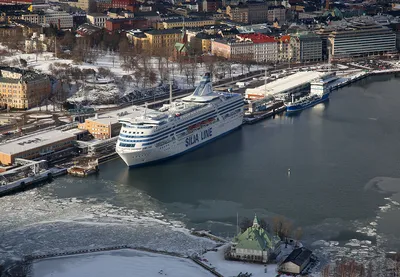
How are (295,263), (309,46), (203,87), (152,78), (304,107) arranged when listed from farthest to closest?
(309,46) < (152,78) < (304,107) < (203,87) < (295,263)

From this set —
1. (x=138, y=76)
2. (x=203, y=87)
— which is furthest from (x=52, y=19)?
(x=203, y=87)

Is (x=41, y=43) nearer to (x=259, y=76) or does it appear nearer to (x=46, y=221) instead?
(x=259, y=76)

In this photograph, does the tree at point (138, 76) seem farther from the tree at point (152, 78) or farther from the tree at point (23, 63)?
the tree at point (23, 63)

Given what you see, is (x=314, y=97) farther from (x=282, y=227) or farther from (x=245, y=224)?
(x=282, y=227)

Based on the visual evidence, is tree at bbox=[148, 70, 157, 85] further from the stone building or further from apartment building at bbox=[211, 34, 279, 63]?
the stone building

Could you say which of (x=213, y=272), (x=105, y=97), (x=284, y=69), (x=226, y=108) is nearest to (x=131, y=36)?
(x=284, y=69)

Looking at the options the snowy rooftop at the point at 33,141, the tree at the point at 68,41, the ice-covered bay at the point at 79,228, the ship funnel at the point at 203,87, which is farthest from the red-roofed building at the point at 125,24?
the ice-covered bay at the point at 79,228
